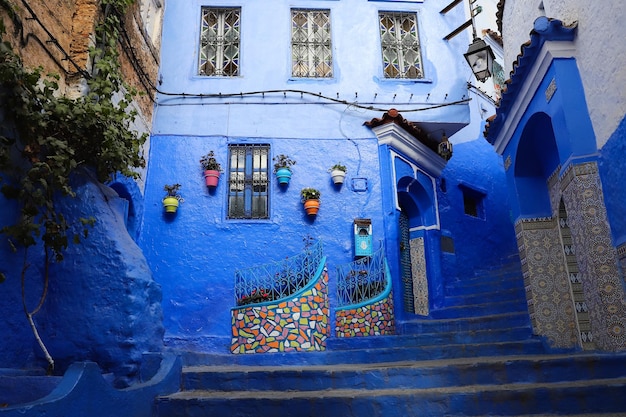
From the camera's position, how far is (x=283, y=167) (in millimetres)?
8758

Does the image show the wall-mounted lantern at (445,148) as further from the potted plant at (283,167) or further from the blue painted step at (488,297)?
the potted plant at (283,167)

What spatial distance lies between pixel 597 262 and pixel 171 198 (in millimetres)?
6034

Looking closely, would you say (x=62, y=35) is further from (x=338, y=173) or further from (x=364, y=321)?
(x=364, y=321)

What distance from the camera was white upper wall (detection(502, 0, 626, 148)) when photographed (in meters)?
4.61

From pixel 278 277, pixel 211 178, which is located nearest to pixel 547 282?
pixel 278 277

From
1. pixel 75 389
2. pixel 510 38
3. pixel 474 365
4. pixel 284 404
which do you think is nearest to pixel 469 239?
pixel 510 38

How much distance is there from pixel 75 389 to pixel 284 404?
1.61 meters

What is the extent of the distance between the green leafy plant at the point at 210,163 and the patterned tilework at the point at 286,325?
2.50m

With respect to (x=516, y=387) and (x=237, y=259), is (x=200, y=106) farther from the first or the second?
(x=516, y=387)

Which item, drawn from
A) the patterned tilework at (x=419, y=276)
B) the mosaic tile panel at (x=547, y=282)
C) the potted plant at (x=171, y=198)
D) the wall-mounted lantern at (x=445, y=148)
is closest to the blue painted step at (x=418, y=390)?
the mosaic tile panel at (x=547, y=282)

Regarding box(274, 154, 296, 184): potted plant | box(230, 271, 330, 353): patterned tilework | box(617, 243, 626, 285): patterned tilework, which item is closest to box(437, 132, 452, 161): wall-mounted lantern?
box(274, 154, 296, 184): potted plant

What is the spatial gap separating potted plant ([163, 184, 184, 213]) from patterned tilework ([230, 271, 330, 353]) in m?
2.11

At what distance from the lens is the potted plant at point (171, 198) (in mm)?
8328

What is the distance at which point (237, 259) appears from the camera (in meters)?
8.26
